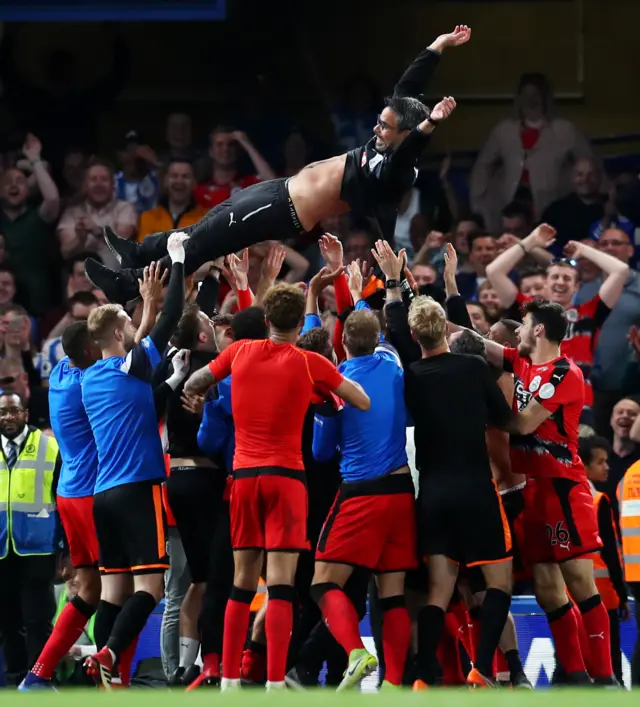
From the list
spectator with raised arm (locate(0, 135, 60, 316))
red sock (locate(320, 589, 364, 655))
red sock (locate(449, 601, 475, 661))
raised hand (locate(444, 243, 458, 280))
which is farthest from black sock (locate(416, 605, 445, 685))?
spectator with raised arm (locate(0, 135, 60, 316))

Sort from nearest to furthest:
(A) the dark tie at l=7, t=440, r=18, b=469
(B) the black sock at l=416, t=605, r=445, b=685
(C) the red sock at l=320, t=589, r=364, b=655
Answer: (C) the red sock at l=320, t=589, r=364, b=655
(B) the black sock at l=416, t=605, r=445, b=685
(A) the dark tie at l=7, t=440, r=18, b=469

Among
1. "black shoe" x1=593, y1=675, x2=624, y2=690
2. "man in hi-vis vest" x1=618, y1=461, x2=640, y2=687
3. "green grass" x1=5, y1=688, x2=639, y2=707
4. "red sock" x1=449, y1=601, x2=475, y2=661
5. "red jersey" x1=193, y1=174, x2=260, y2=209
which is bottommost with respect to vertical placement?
"black shoe" x1=593, y1=675, x2=624, y2=690

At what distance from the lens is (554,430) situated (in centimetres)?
781

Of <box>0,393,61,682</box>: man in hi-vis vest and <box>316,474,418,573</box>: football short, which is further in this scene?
<box>0,393,61,682</box>: man in hi-vis vest

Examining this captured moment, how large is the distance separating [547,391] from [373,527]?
1.08 metres

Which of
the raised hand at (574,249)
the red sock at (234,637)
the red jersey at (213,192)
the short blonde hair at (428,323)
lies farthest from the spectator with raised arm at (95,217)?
the red sock at (234,637)

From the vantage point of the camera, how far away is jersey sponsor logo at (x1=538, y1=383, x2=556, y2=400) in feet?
25.2

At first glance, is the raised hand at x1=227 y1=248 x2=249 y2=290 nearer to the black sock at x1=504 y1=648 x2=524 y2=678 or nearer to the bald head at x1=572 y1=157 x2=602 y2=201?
the black sock at x1=504 y1=648 x2=524 y2=678

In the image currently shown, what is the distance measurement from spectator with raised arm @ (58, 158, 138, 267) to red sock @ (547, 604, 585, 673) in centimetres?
605

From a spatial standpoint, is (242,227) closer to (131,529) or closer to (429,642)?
(131,529)

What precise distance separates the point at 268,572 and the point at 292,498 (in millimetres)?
365

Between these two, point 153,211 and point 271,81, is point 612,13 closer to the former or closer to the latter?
point 271,81

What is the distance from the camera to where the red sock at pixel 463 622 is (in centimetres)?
805

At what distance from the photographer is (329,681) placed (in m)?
8.27
